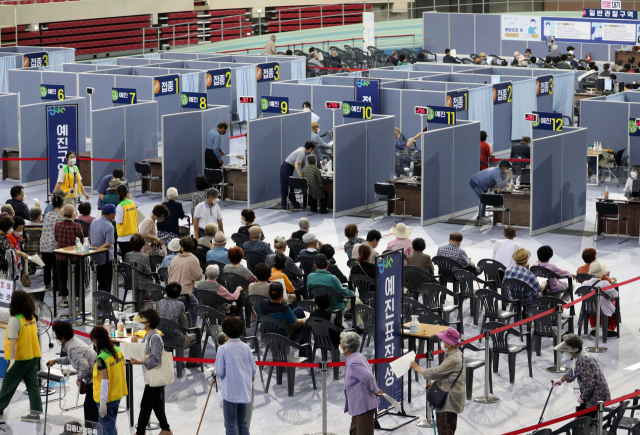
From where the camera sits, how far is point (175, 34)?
124 feet

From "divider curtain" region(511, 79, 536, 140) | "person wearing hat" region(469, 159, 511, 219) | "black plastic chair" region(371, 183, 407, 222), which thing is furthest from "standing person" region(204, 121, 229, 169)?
"divider curtain" region(511, 79, 536, 140)

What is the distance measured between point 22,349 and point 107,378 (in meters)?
1.22

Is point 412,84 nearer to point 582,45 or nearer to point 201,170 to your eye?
point 201,170

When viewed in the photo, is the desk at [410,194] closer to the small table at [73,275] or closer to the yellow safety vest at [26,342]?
the small table at [73,275]

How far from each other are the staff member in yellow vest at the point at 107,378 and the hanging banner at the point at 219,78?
17.0m

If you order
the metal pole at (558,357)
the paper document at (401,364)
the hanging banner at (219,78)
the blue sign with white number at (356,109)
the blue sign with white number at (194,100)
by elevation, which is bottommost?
the metal pole at (558,357)

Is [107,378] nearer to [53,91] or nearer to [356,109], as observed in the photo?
[356,109]

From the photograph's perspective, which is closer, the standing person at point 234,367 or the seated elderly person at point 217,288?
the standing person at point 234,367

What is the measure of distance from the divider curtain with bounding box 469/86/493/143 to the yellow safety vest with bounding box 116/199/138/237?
10.5m

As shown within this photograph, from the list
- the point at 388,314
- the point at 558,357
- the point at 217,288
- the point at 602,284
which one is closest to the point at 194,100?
the point at 217,288

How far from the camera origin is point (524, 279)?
1101 centimetres

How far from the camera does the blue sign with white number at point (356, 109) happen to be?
18.9 metres

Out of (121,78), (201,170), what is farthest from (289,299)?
(121,78)

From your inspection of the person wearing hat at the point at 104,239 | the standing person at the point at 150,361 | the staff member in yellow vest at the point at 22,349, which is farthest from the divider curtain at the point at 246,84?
the standing person at the point at 150,361
